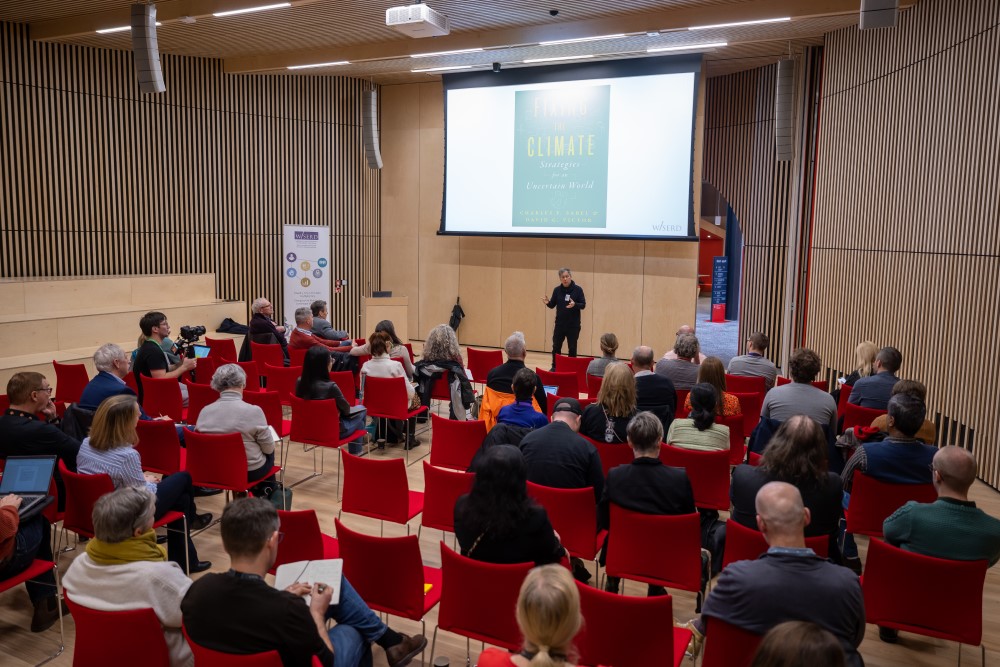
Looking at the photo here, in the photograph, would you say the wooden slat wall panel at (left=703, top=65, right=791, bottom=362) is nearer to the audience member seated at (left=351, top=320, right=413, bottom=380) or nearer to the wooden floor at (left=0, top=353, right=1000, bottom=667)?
the audience member seated at (left=351, top=320, right=413, bottom=380)

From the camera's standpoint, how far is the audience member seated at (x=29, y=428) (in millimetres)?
4078

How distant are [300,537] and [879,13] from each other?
605 centimetres

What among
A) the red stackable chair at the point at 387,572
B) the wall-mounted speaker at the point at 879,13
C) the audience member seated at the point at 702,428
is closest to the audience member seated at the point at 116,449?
the red stackable chair at the point at 387,572

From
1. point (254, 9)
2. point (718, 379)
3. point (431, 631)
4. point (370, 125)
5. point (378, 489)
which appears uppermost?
point (254, 9)

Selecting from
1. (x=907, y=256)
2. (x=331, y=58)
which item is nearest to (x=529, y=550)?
(x=907, y=256)

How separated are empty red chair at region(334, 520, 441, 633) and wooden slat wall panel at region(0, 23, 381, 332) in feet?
30.7

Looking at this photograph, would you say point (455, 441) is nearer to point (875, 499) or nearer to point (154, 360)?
point (875, 499)

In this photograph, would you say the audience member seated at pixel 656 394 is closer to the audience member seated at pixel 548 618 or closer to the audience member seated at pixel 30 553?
the audience member seated at pixel 548 618

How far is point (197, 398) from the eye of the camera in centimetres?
623

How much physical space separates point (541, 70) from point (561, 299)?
4272 mm

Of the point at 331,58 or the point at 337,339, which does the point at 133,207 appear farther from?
the point at 337,339

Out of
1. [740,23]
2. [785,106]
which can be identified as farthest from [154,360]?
[785,106]

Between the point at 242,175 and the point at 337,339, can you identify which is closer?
the point at 337,339

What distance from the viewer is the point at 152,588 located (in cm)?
278
